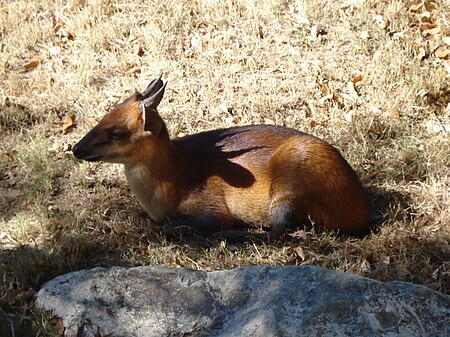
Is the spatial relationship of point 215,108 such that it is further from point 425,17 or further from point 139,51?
point 425,17

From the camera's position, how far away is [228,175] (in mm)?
6652

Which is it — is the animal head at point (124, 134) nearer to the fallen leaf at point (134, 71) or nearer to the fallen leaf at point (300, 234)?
the fallen leaf at point (300, 234)

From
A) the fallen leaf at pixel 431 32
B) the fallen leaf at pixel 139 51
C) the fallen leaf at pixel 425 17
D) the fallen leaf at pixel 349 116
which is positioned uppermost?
the fallen leaf at pixel 139 51

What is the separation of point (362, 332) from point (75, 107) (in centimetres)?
525

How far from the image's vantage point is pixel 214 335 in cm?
448

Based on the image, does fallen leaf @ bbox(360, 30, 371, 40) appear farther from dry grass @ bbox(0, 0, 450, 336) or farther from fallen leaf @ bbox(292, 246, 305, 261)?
fallen leaf @ bbox(292, 246, 305, 261)

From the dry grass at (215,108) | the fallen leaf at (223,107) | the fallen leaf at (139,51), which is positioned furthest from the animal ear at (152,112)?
the fallen leaf at (139,51)

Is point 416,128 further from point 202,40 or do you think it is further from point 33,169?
point 33,169

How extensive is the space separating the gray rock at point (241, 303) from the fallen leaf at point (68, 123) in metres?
3.26

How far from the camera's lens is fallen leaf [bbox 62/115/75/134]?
8.30 m

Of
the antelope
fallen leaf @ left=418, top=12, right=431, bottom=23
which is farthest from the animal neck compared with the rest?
fallen leaf @ left=418, top=12, right=431, bottom=23

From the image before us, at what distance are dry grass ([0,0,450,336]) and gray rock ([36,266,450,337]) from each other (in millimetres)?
350

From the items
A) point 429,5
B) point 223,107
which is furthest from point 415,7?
point 223,107

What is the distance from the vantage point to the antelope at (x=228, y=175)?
6.32 m
